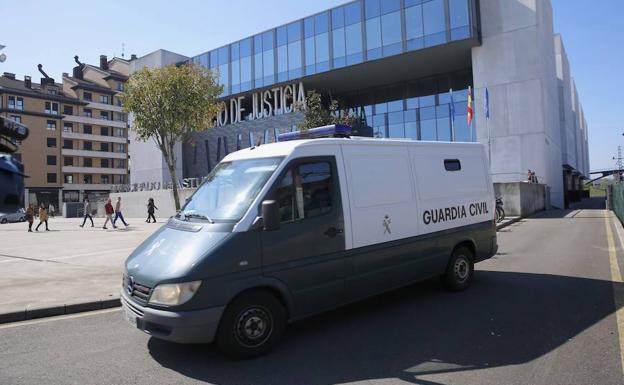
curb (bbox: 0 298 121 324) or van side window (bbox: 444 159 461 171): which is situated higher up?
van side window (bbox: 444 159 461 171)

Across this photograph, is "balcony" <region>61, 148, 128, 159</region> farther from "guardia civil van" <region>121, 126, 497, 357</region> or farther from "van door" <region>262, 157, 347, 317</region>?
"van door" <region>262, 157, 347, 317</region>

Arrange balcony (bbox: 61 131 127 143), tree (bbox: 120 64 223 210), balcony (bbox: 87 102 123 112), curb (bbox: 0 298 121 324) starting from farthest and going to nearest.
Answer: balcony (bbox: 87 102 123 112) → balcony (bbox: 61 131 127 143) → tree (bbox: 120 64 223 210) → curb (bbox: 0 298 121 324)

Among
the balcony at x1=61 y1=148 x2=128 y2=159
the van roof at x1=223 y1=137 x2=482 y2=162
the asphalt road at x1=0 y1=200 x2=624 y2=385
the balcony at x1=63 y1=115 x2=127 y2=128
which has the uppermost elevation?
the balcony at x1=63 y1=115 x2=127 y2=128

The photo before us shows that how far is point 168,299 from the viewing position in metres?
3.88

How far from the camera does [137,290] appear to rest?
4227mm

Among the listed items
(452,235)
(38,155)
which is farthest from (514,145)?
(38,155)

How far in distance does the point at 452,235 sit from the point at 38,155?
242 feet

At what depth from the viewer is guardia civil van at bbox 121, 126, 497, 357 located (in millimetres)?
3967

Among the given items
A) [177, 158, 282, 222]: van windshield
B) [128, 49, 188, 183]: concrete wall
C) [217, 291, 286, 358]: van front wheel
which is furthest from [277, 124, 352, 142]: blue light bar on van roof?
[128, 49, 188, 183]: concrete wall

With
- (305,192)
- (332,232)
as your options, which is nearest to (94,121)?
(305,192)

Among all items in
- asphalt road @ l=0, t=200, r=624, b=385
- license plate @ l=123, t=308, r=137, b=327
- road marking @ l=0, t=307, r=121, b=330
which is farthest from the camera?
road marking @ l=0, t=307, r=121, b=330

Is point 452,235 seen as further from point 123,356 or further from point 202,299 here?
point 123,356

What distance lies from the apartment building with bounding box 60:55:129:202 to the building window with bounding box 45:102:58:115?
143 cm

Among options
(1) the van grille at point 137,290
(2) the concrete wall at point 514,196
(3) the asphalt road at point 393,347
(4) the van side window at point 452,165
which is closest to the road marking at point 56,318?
(3) the asphalt road at point 393,347
